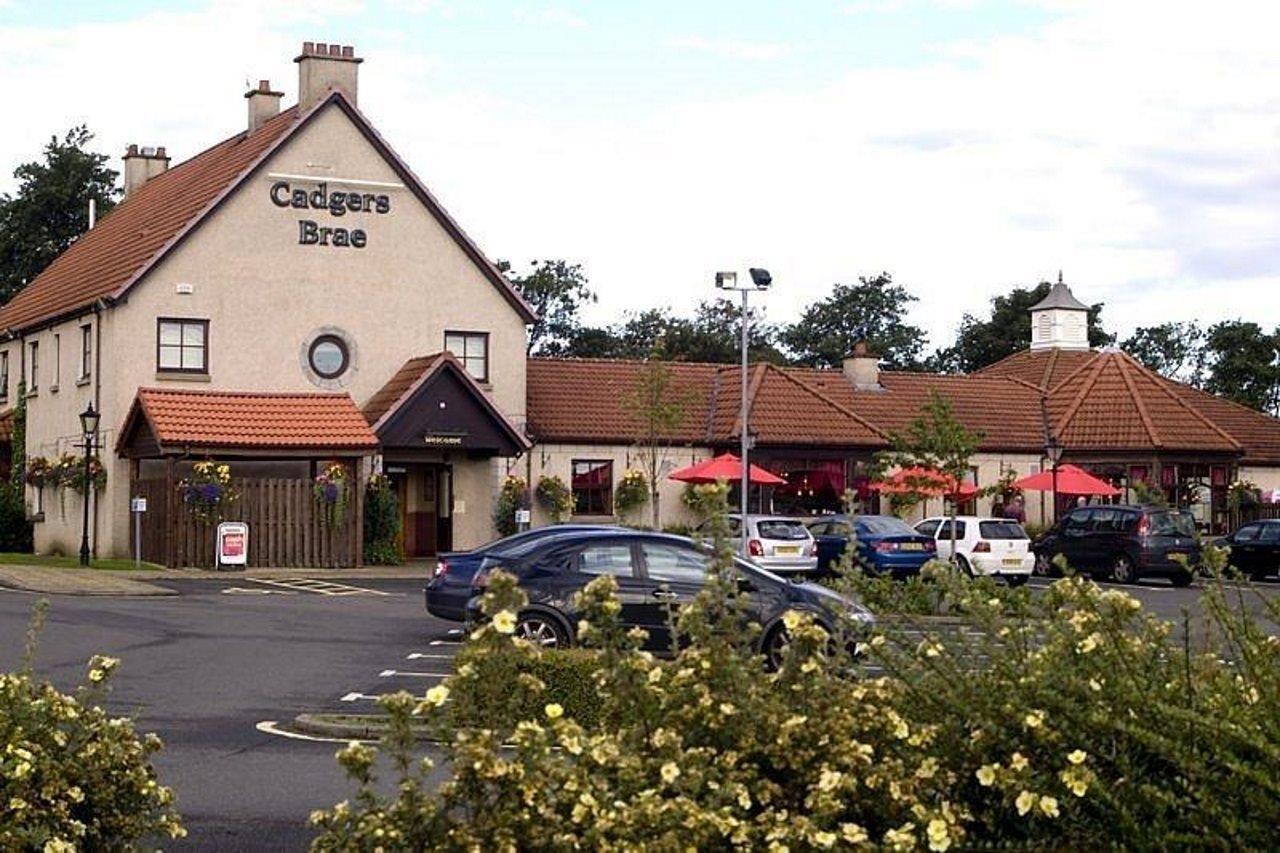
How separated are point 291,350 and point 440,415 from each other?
3954mm

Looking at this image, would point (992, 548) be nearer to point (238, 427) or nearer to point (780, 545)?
point (780, 545)

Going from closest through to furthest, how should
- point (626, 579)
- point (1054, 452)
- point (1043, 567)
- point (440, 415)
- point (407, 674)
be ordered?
point (407, 674), point (626, 579), point (1043, 567), point (440, 415), point (1054, 452)

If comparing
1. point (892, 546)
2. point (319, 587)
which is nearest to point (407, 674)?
point (319, 587)

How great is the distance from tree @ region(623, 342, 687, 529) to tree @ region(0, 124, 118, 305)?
3538 centimetres

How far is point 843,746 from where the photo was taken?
6.13 metres

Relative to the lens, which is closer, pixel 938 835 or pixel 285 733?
pixel 938 835

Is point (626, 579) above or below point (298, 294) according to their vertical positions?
below

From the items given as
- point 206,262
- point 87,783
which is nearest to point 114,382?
point 206,262

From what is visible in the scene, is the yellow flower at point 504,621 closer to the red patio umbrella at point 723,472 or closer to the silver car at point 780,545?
the silver car at point 780,545

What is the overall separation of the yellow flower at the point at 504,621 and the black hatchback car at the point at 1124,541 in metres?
32.0

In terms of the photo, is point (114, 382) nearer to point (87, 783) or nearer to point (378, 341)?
point (378, 341)

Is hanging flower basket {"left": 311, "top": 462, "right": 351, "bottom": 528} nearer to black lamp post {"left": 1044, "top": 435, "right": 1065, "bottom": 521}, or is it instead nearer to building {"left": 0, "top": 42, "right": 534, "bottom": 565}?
building {"left": 0, "top": 42, "right": 534, "bottom": 565}

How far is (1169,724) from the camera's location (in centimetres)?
607

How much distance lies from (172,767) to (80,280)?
114 ft
